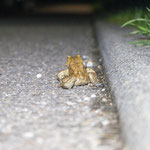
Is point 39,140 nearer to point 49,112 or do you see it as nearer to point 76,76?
point 49,112

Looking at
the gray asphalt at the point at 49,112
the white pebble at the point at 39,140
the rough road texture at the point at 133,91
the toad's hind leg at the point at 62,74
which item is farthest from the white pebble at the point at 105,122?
the toad's hind leg at the point at 62,74

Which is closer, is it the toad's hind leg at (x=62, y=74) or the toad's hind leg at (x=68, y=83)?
the toad's hind leg at (x=68, y=83)

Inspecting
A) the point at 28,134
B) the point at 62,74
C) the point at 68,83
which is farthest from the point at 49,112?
the point at 62,74

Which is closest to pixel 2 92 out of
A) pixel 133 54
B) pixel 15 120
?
pixel 15 120

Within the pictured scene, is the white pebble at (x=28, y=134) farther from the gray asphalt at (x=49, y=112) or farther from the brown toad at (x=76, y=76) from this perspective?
the brown toad at (x=76, y=76)

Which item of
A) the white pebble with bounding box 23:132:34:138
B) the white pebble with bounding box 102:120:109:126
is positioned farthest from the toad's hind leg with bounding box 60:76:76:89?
the white pebble with bounding box 23:132:34:138

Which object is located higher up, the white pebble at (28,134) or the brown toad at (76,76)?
the brown toad at (76,76)

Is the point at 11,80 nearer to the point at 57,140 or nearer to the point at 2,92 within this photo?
the point at 2,92

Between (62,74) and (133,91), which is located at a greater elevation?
(62,74)
